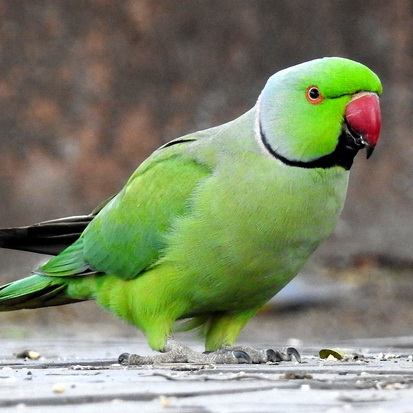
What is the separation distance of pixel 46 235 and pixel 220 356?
1362 mm

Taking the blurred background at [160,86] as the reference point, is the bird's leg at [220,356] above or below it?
below

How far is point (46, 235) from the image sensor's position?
5125 mm

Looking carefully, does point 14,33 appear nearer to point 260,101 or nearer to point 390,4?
point 390,4

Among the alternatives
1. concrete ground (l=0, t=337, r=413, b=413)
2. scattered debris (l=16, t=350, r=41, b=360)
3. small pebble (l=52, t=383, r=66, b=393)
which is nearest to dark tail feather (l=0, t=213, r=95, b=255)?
scattered debris (l=16, t=350, r=41, b=360)

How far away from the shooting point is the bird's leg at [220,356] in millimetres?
4145

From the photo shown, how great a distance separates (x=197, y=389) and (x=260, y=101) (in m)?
1.99

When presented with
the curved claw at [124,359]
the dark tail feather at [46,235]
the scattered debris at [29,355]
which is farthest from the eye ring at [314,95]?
the scattered debris at [29,355]

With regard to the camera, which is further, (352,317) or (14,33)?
(14,33)

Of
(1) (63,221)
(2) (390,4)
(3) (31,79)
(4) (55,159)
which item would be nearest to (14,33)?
(3) (31,79)

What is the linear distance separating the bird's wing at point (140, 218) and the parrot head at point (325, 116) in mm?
375

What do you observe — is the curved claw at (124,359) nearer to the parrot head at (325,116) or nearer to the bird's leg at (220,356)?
the bird's leg at (220,356)

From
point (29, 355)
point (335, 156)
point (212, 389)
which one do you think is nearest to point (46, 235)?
point (29, 355)

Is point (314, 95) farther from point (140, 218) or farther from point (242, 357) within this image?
point (242, 357)

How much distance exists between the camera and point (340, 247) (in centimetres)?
1083
